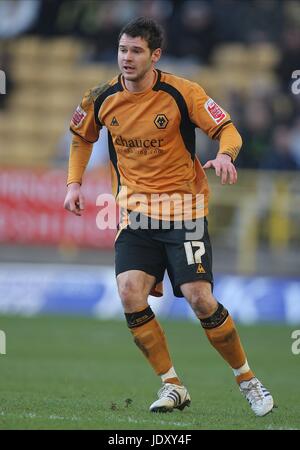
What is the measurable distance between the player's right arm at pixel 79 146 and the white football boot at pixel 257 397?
167cm

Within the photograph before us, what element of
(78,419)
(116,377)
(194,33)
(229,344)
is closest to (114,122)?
(229,344)

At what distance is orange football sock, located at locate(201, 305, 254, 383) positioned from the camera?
698cm

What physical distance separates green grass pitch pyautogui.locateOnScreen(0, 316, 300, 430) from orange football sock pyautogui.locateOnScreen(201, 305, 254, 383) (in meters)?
0.29

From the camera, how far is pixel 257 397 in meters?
6.94

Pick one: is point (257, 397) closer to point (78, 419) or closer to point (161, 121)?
point (78, 419)

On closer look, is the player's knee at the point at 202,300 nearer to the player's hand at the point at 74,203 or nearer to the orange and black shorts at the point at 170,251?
the orange and black shorts at the point at 170,251

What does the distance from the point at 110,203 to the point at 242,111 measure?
3.30 metres

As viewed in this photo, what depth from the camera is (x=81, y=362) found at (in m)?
11.0

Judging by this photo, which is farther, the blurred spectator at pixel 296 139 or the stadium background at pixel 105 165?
the blurred spectator at pixel 296 139

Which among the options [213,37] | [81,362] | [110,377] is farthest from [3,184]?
[110,377]

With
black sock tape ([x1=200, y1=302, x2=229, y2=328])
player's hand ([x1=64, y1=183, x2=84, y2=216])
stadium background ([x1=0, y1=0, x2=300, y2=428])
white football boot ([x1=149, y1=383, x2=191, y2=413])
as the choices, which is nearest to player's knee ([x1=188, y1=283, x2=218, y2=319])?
black sock tape ([x1=200, y1=302, x2=229, y2=328])

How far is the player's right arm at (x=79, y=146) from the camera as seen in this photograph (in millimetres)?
7293

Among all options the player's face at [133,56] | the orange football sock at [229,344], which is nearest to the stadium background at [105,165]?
the orange football sock at [229,344]

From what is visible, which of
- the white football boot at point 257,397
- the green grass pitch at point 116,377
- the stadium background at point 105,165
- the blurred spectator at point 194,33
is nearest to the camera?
the green grass pitch at point 116,377
